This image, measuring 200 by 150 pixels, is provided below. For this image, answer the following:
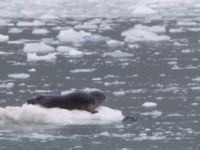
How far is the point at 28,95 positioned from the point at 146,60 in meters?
3.20

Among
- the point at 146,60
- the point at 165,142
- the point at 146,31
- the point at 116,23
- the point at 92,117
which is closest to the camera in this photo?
the point at 165,142

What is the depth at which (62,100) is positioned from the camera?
7.74 m

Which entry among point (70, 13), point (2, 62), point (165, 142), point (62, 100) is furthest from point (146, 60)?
point (70, 13)

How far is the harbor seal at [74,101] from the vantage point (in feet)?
25.2

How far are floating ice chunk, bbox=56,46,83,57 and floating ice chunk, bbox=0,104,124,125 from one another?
5030mm

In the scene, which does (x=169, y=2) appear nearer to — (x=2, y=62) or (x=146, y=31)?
(x=146, y=31)

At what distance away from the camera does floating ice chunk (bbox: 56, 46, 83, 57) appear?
41.7 ft

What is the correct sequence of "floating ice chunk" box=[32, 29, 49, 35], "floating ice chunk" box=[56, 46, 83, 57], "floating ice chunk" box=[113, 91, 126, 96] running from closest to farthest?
"floating ice chunk" box=[113, 91, 126, 96] < "floating ice chunk" box=[56, 46, 83, 57] < "floating ice chunk" box=[32, 29, 49, 35]

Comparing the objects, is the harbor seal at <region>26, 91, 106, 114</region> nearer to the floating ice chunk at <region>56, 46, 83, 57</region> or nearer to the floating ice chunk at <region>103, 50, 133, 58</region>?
the floating ice chunk at <region>103, 50, 133, 58</region>

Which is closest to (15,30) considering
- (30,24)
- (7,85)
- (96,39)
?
(30,24)

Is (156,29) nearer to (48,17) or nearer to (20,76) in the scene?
(48,17)

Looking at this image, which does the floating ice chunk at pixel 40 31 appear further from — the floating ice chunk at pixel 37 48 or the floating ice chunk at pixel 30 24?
the floating ice chunk at pixel 37 48

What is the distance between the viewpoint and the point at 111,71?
10914mm

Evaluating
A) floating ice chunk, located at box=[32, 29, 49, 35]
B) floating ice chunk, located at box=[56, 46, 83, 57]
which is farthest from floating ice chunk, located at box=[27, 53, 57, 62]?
floating ice chunk, located at box=[32, 29, 49, 35]
